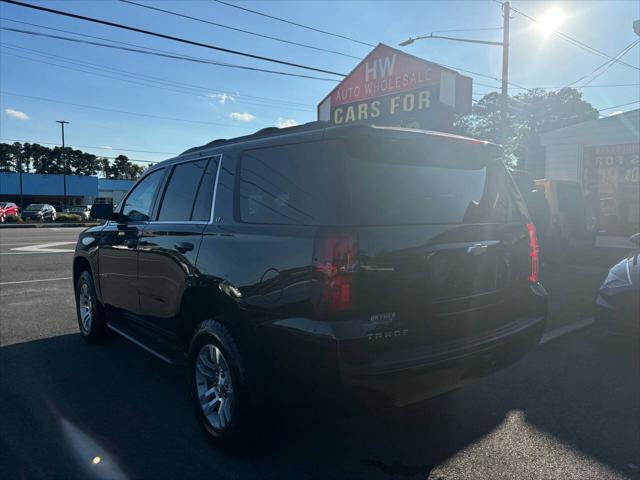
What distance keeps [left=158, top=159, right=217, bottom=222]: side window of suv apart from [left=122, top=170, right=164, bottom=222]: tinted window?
1.04 ft

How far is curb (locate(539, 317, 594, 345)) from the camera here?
18.6ft

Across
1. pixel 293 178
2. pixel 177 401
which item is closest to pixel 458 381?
pixel 293 178

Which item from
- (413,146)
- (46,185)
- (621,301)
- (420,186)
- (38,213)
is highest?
(46,185)

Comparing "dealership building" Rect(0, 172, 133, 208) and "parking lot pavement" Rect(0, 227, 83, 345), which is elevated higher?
"dealership building" Rect(0, 172, 133, 208)

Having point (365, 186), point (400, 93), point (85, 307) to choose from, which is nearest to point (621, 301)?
point (365, 186)

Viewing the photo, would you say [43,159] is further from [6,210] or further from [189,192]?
[189,192]

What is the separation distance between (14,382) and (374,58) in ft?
35.7

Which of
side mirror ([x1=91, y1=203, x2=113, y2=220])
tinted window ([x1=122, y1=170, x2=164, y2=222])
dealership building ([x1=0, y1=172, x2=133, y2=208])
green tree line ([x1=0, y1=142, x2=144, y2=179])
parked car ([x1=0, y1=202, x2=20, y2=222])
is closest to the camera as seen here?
tinted window ([x1=122, y1=170, x2=164, y2=222])

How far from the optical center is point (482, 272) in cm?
323

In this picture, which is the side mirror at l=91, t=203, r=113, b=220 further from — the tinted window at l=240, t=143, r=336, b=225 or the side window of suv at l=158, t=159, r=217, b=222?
the tinted window at l=240, t=143, r=336, b=225

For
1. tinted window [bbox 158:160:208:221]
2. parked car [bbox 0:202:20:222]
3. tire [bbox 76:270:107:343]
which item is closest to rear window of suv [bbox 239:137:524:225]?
tinted window [bbox 158:160:208:221]

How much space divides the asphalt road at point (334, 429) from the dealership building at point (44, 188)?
197ft

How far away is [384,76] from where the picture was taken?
40.4ft

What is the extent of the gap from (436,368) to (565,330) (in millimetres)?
3809
